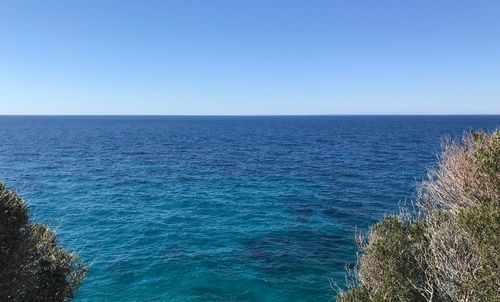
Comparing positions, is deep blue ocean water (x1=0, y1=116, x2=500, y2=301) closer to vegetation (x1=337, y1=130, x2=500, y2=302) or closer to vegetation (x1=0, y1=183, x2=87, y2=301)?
vegetation (x1=0, y1=183, x2=87, y2=301)

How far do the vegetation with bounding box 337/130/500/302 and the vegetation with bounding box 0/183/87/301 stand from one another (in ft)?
43.6

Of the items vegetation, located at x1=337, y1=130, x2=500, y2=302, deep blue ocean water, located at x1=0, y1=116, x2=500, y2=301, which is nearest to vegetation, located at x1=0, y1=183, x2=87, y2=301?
deep blue ocean water, located at x1=0, y1=116, x2=500, y2=301

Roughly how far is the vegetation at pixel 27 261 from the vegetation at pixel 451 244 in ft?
43.6

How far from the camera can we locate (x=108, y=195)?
48.5 metres

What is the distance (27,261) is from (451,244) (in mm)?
17057

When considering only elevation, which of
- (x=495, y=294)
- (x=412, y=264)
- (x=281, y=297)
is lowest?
(x=281, y=297)

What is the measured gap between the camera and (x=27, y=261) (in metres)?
14.1

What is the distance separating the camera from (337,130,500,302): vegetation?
11.8 m

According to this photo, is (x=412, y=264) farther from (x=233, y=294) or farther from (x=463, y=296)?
(x=233, y=294)

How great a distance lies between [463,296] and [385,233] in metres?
4.97

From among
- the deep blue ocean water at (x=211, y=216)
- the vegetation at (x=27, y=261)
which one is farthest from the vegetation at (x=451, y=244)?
the vegetation at (x=27, y=261)

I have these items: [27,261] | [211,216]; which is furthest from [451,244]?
[211,216]

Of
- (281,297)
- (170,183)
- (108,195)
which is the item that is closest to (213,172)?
(170,183)

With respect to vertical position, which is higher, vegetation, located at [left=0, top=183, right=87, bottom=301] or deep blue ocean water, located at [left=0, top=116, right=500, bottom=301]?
vegetation, located at [left=0, top=183, right=87, bottom=301]
